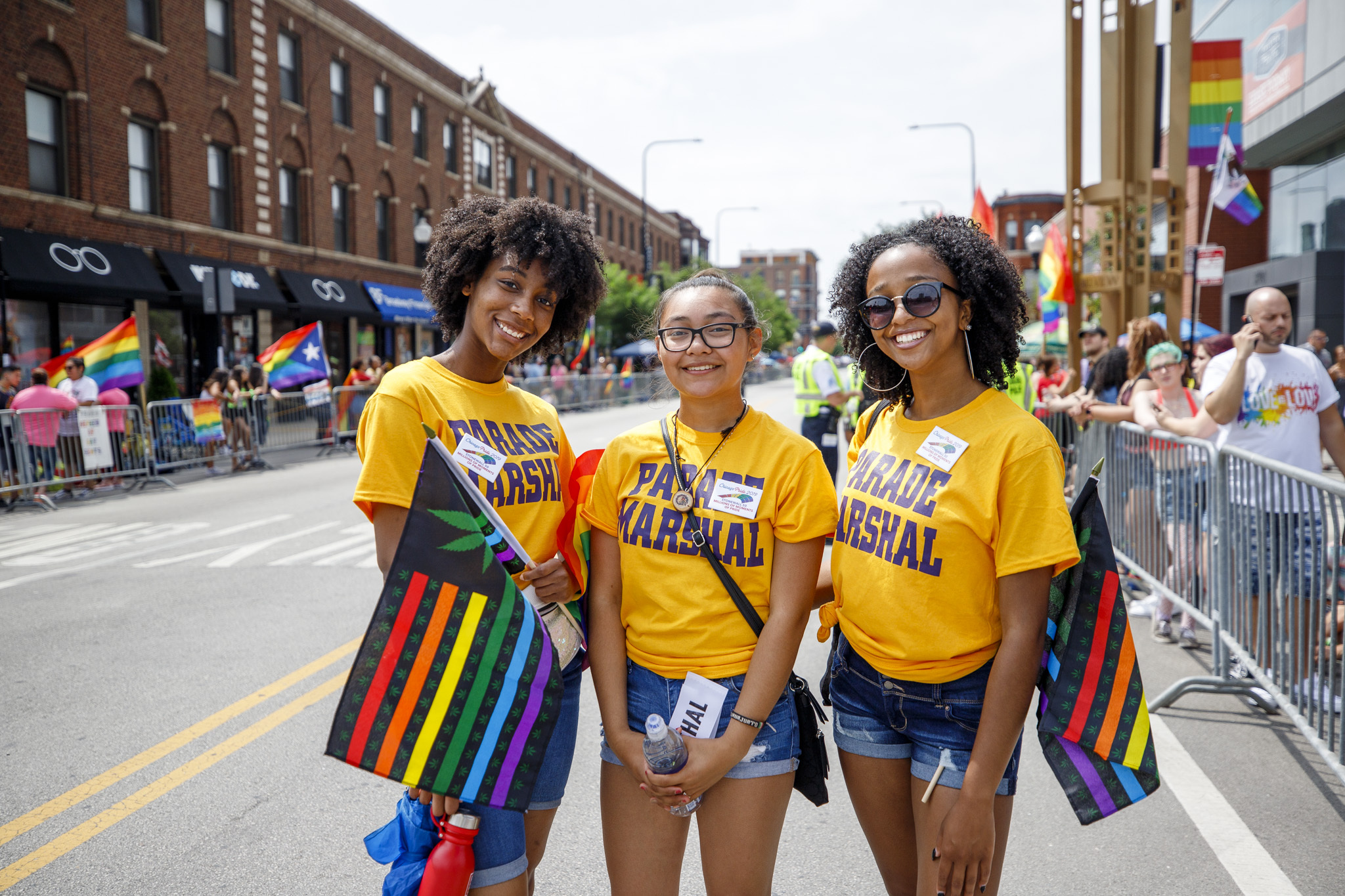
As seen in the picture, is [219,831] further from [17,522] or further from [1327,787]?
[17,522]

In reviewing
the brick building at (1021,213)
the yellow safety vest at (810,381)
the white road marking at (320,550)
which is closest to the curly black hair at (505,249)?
the white road marking at (320,550)

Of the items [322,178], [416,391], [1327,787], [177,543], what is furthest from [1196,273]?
[322,178]

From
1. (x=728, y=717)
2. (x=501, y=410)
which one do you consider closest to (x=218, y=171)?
(x=501, y=410)

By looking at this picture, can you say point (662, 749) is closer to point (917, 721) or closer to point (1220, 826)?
point (917, 721)

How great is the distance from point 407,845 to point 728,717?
78 centimetres

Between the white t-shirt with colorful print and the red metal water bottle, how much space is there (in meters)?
4.71

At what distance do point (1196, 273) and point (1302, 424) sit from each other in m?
4.31

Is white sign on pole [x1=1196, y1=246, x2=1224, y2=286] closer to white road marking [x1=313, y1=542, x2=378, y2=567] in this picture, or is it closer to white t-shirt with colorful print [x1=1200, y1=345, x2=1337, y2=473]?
white t-shirt with colorful print [x1=1200, y1=345, x2=1337, y2=473]

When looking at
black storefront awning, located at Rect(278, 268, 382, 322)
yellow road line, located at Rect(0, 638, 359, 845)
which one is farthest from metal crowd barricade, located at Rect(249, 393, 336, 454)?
yellow road line, located at Rect(0, 638, 359, 845)

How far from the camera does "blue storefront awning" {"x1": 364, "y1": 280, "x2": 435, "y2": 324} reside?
27141mm

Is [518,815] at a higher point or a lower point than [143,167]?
lower

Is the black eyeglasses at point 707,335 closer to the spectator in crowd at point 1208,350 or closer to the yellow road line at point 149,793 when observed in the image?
the yellow road line at point 149,793

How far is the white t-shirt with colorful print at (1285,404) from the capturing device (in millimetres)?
4980

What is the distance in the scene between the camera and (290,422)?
16328 millimetres
